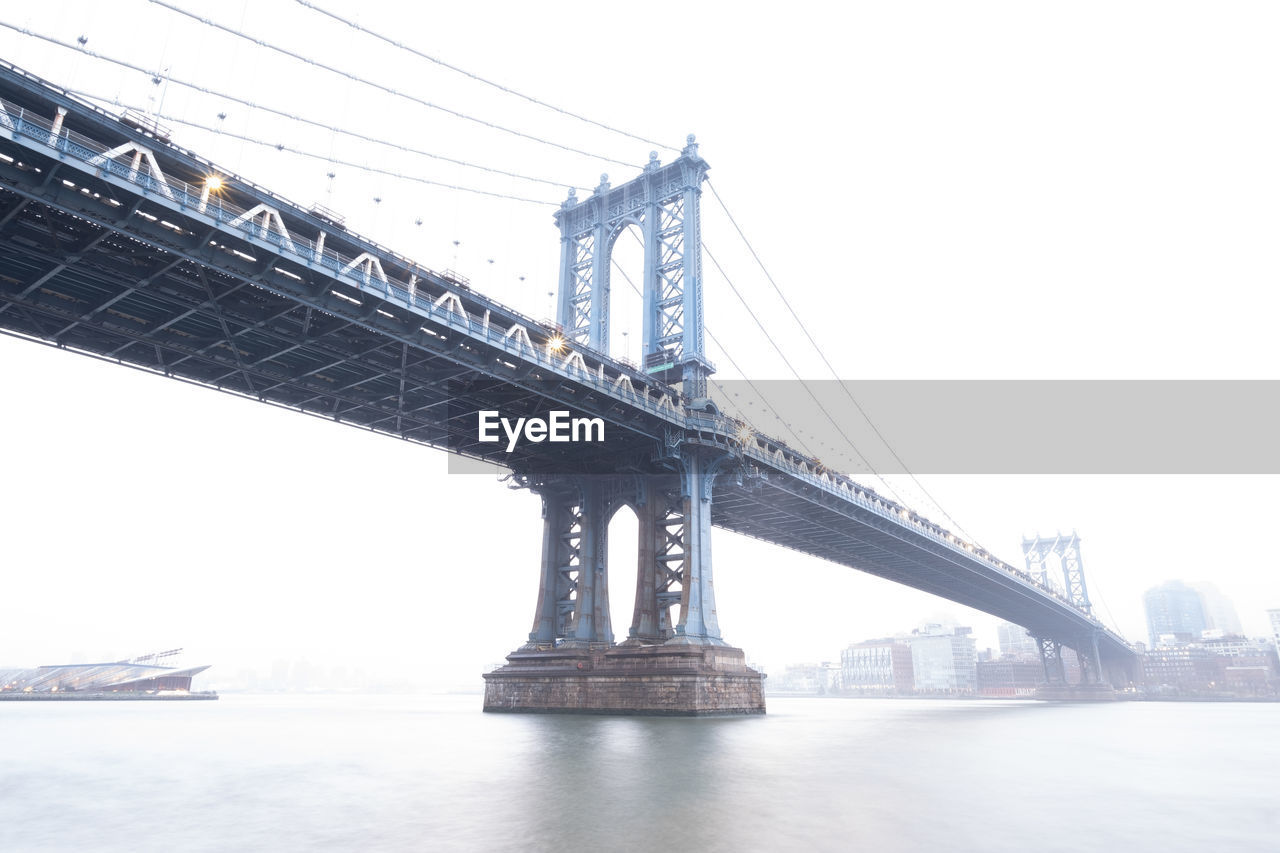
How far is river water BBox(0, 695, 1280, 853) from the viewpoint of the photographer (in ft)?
39.6

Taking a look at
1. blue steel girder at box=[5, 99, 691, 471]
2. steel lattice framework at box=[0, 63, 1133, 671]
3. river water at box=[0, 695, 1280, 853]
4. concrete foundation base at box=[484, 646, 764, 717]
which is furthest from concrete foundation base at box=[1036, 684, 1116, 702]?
blue steel girder at box=[5, 99, 691, 471]

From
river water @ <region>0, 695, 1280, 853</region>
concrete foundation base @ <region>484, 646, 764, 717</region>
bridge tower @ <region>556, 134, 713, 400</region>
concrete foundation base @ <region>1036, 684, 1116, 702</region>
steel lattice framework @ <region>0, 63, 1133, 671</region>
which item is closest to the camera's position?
river water @ <region>0, 695, 1280, 853</region>

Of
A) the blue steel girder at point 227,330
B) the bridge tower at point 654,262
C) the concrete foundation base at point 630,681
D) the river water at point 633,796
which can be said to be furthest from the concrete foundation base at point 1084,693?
the blue steel girder at point 227,330

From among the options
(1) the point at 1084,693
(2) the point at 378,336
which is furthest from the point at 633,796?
(1) the point at 1084,693

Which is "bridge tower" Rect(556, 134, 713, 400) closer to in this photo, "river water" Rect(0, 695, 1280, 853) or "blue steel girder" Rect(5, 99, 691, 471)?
"blue steel girder" Rect(5, 99, 691, 471)

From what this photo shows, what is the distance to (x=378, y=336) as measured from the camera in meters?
35.0

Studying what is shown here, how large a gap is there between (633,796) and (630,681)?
96.8 feet

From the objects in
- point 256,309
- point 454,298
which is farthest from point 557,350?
point 256,309

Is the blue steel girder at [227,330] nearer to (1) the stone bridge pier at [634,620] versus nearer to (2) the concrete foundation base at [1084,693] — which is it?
(1) the stone bridge pier at [634,620]

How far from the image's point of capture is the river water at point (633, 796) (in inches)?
475

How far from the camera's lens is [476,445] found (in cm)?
5162

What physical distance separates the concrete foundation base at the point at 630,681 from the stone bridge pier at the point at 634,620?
0.06 m

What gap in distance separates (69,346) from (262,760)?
75.0 feet

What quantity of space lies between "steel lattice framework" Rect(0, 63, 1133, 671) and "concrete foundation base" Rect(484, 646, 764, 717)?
1843 millimetres
